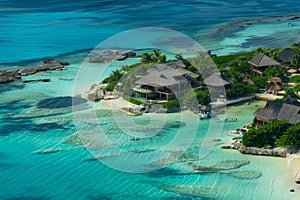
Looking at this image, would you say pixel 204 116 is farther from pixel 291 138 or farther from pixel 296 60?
pixel 296 60

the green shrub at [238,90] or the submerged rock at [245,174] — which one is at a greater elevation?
the green shrub at [238,90]

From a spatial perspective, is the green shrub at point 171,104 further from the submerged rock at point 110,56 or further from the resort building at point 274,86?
the submerged rock at point 110,56

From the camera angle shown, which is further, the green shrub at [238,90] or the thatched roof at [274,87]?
the thatched roof at [274,87]

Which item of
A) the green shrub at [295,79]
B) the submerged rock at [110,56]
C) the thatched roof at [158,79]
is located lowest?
the green shrub at [295,79]

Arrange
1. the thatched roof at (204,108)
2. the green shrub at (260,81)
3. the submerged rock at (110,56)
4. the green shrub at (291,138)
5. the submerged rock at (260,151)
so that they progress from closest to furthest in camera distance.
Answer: the green shrub at (291,138) → the submerged rock at (260,151) → the thatched roof at (204,108) → the green shrub at (260,81) → the submerged rock at (110,56)

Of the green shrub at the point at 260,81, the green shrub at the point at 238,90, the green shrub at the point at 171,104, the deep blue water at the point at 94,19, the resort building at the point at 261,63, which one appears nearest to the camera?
the green shrub at the point at 171,104

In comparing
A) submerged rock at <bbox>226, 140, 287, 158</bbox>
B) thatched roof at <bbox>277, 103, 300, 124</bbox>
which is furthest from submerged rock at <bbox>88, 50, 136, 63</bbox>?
submerged rock at <bbox>226, 140, 287, 158</bbox>

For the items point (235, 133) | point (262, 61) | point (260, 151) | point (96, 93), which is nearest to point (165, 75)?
point (96, 93)

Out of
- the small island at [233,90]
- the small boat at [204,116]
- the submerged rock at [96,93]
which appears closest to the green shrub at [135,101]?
the small island at [233,90]
